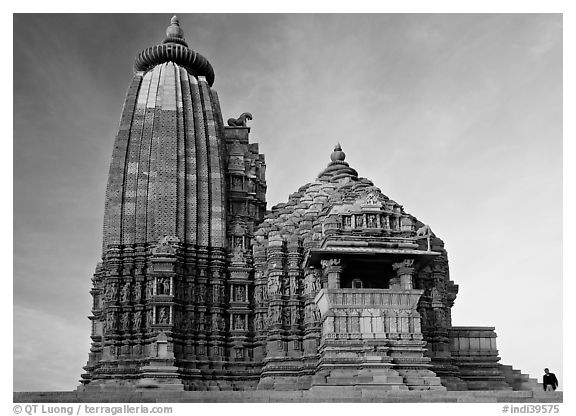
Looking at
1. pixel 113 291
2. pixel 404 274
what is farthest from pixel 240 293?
pixel 404 274

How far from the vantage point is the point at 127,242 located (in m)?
29.3

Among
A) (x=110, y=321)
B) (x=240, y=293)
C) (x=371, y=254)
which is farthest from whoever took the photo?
(x=240, y=293)

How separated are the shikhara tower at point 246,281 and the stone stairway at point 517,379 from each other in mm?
56

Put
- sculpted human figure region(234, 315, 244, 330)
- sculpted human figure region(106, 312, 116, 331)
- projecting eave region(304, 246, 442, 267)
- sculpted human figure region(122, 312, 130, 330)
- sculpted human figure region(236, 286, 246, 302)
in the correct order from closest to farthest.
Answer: projecting eave region(304, 246, 442, 267) < sculpted human figure region(106, 312, 116, 331) < sculpted human figure region(122, 312, 130, 330) < sculpted human figure region(234, 315, 244, 330) < sculpted human figure region(236, 286, 246, 302)

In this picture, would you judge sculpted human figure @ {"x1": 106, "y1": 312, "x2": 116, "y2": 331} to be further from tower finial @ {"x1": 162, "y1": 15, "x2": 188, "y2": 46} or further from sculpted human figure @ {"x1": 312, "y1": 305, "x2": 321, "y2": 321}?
tower finial @ {"x1": 162, "y1": 15, "x2": 188, "y2": 46}

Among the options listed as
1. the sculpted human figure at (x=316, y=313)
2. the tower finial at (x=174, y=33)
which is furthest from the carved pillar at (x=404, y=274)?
the tower finial at (x=174, y=33)

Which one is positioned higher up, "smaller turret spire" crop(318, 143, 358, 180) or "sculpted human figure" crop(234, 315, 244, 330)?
"smaller turret spire" crop(318, 143, 358, 180)

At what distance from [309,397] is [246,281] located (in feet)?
29.0

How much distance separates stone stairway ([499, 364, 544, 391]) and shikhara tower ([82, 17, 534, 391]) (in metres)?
0.06

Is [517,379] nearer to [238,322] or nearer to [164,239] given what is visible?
[238,322]

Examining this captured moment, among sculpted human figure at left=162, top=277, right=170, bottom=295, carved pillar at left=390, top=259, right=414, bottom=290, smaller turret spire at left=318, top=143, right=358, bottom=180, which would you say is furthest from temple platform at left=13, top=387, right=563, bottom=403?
smaller turret spire at left=318, top=143, right=358, bottom=180

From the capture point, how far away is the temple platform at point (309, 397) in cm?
2108

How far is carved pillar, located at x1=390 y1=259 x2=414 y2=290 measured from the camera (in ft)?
86.0

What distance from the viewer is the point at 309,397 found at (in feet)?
69.9
